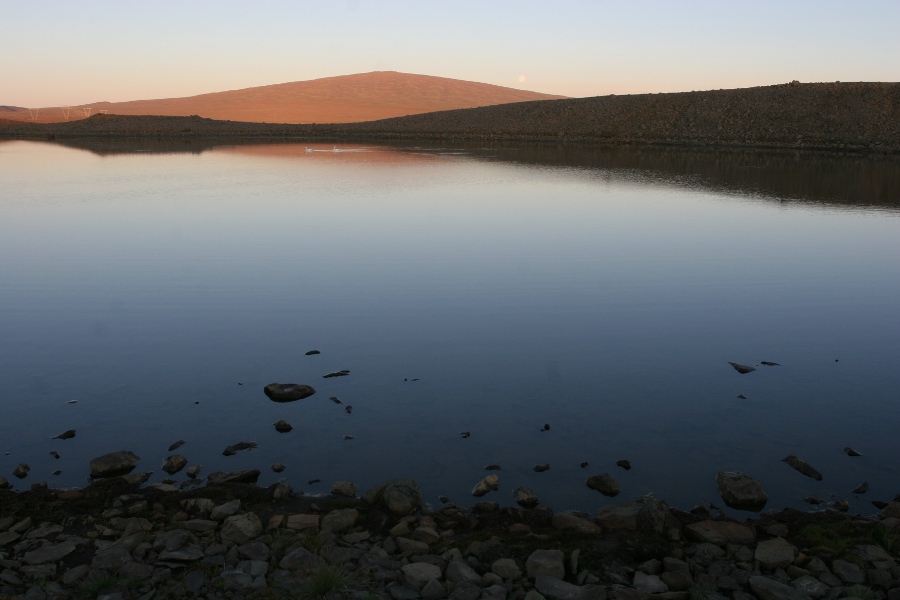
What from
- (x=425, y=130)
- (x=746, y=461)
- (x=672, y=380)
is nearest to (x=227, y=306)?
(x=672, y=380)

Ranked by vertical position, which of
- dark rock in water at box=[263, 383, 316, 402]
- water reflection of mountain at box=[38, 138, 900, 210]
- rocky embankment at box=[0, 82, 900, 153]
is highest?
rocky embankment at box=[0, 82, 900, 153]

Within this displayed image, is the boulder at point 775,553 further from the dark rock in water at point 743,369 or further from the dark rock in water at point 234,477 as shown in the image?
the dark rock in water at point 234,477

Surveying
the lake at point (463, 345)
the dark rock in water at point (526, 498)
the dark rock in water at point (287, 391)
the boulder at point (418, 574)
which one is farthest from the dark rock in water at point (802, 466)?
the dark rock in water at point (287, 391)

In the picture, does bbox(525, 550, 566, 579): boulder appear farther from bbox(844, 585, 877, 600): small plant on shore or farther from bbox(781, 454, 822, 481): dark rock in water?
bbox(781, 454, 822, 481): dark rock in water

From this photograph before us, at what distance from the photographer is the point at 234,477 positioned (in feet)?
16.4

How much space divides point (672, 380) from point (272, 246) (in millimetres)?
8450

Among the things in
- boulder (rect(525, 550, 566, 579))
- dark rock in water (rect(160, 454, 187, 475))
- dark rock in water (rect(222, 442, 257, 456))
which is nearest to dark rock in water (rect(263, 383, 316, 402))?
dark rock in water (rect(222, 442, 257, 456))

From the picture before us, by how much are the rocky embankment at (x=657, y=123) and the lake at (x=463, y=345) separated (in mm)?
38806

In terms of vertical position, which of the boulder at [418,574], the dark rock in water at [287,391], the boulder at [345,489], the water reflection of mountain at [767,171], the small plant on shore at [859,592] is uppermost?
the water reflection of mountain at [767,171]

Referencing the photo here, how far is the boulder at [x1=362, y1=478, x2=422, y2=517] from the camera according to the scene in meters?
4.57

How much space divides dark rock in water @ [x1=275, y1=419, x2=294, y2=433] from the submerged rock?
1.73 m

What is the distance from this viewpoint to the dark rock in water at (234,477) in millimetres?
4969

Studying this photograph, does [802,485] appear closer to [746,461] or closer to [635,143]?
[746,461]

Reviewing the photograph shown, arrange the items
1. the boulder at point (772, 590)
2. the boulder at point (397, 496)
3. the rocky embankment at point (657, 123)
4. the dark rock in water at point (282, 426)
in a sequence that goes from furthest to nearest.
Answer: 1. the rocky embankment at point (657, 123)
2. the dark rock in water at point (282, 426)
3. the boulder at point (397, 496)
4. the boulder at point (772, 590)
